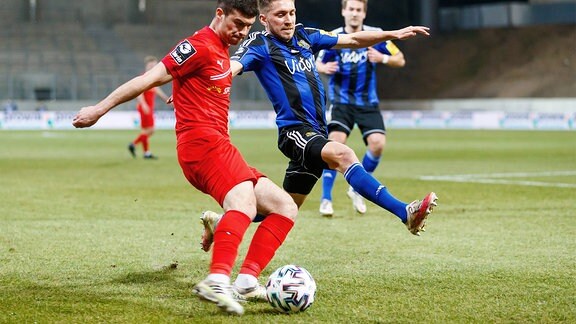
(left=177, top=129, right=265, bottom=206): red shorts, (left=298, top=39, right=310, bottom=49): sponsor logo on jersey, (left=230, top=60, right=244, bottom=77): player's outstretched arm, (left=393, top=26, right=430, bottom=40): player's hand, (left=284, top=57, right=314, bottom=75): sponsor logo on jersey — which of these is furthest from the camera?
(left=298, top=39, right=310, bottom=49): sponsor logo on jersey

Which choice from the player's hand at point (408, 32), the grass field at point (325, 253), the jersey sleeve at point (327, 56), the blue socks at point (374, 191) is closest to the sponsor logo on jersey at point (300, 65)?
the player's hand at point (408, 32)

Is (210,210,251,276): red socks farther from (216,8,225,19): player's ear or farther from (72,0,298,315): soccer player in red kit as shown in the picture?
(216,8,225,19): player's ear

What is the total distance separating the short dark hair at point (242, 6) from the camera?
5.14 metres

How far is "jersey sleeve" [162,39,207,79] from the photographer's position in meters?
5.10

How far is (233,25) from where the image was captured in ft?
17.2

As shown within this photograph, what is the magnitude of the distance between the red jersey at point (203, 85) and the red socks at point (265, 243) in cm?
→ 61

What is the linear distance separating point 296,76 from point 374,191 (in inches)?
45.4

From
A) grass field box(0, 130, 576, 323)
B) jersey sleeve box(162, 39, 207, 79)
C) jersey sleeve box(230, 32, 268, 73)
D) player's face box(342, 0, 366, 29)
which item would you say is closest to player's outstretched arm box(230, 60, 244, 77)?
jersey sleeve box(230, 32, 268, 73)

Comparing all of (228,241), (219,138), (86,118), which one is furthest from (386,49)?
(86,118)

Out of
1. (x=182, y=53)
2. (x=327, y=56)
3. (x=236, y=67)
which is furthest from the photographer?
(x=327, y=56)

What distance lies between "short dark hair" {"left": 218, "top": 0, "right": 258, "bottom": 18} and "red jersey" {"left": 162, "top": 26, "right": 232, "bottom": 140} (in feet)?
0.67

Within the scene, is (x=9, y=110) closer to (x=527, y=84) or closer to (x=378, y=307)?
(x=527, y=84)

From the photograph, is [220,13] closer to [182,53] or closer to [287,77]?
[182,53]

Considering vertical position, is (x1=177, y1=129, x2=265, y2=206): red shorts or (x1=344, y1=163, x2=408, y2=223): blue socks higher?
(x1=177, y1=129, x2=265, y2=206): red shorts
